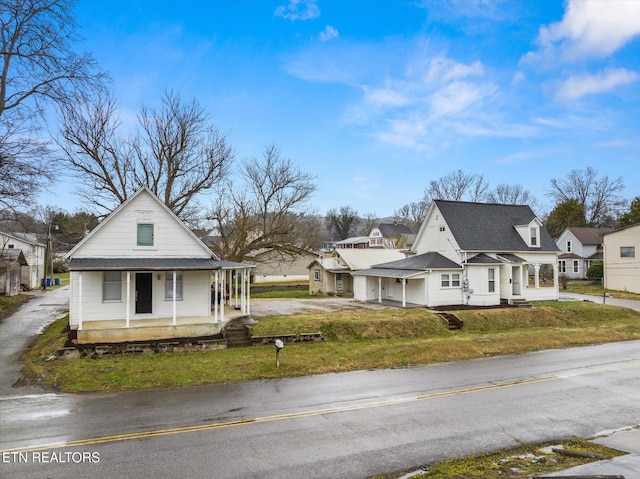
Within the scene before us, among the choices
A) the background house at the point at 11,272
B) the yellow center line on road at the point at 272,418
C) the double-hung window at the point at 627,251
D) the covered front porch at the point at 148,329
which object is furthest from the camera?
the double-hung window at the point at 627,251

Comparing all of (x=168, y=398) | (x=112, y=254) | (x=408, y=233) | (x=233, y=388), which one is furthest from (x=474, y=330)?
(x=408, y=233)

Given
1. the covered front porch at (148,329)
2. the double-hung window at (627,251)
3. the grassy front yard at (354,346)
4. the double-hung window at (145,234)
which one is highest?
the double-hung window at (145,234)

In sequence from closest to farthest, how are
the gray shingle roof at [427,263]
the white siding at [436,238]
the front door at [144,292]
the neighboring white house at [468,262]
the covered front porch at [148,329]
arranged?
the covered front porch at [148,329], the front door at [144,292], the gray shingle roof at [427,263], the neighboring white house at [468,262], the white siding at [436,238]

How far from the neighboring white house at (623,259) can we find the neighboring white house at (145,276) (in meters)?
41.2

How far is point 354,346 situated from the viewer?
17922 millimetres

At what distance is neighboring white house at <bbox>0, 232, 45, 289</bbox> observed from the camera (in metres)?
43.2

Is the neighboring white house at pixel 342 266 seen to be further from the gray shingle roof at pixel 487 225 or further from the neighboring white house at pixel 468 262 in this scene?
the gray shingle roof at pixel 487 225

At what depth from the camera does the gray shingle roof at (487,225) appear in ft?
92.7

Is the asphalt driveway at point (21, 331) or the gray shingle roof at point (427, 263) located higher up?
the gray shingle roof at point (427, 263)

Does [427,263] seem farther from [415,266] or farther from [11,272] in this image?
[11,272]

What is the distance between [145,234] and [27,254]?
3506cm

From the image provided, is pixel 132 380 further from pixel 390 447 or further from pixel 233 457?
pixel 390 447

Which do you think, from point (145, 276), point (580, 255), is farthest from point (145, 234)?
point (580, 255)

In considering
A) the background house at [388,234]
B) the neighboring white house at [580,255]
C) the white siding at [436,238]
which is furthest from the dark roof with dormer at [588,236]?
the white siding at [436,238]
